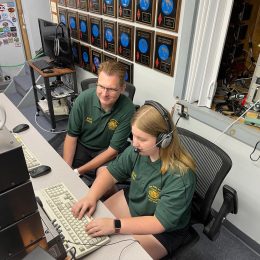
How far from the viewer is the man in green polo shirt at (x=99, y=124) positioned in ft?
5.03

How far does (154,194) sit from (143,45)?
1.33 meters

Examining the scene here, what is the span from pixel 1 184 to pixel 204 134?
1.47m

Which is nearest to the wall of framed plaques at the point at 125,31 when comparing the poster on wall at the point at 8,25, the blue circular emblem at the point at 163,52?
the blue circular emblem at the point at 163,52

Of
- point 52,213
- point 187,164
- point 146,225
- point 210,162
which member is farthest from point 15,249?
point 210,162

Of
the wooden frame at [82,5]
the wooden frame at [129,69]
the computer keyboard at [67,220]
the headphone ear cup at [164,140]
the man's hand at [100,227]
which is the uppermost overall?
the wooden frame at [82,5]

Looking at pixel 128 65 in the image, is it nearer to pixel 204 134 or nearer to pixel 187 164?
pixel 204 134

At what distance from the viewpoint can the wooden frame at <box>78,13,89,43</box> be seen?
2642 millimetres

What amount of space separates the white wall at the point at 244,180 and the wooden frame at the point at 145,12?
2.80 ft

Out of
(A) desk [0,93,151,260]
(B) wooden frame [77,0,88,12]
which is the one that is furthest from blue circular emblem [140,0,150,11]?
(A) desk [0,93,151,260]

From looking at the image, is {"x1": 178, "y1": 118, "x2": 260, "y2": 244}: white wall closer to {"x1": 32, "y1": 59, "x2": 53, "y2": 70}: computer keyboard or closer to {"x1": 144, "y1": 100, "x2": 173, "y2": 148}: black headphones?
{"x1": 144, "y1": 100, "x2": 173, "y2": 148}: black headphones

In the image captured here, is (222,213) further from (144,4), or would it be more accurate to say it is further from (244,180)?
(144,4)

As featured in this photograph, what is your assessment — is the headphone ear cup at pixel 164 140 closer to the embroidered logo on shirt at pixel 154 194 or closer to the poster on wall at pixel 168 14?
the embroidered logo on shirt at pixel 154 194

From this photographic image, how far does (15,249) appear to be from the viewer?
0.64 metres

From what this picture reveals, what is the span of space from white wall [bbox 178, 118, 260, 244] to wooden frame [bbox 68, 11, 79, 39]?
187cm
